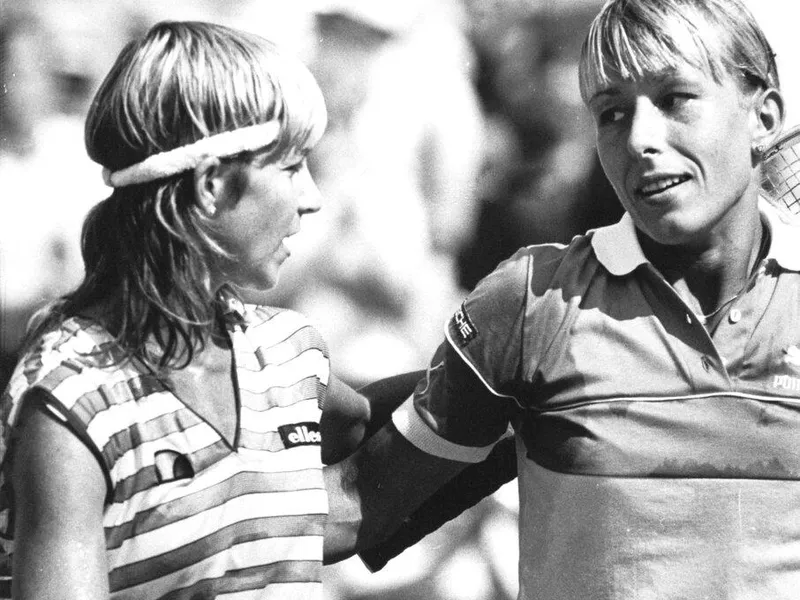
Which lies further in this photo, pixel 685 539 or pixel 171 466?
pixel 685 539

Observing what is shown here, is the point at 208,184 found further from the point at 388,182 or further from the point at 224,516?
the point at 388,182

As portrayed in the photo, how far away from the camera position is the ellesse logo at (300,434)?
5.96 ft

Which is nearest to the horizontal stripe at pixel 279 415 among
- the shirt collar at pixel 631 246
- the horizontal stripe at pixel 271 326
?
the horizontal stripe at pixel 271 326

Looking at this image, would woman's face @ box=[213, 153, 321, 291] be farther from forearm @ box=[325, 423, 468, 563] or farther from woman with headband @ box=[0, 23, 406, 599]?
forearm @ box=[325, 423, 468, 563]

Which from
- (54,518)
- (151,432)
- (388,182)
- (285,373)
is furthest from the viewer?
(388,182)

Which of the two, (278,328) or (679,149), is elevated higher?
(679,149)

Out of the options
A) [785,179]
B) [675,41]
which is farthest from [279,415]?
[785,179]

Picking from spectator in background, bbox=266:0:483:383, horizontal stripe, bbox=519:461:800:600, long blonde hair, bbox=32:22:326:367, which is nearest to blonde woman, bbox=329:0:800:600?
horizontal stripe, bbox=519:461:800:600

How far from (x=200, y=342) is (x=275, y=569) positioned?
0.33 m

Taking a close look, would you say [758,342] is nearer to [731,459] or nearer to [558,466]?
[731,459]

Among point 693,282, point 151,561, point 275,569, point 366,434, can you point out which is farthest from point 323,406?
point 693,282

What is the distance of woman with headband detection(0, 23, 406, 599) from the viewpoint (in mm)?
1566

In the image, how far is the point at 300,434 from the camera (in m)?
1.84

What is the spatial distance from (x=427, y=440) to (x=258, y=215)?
46cm
